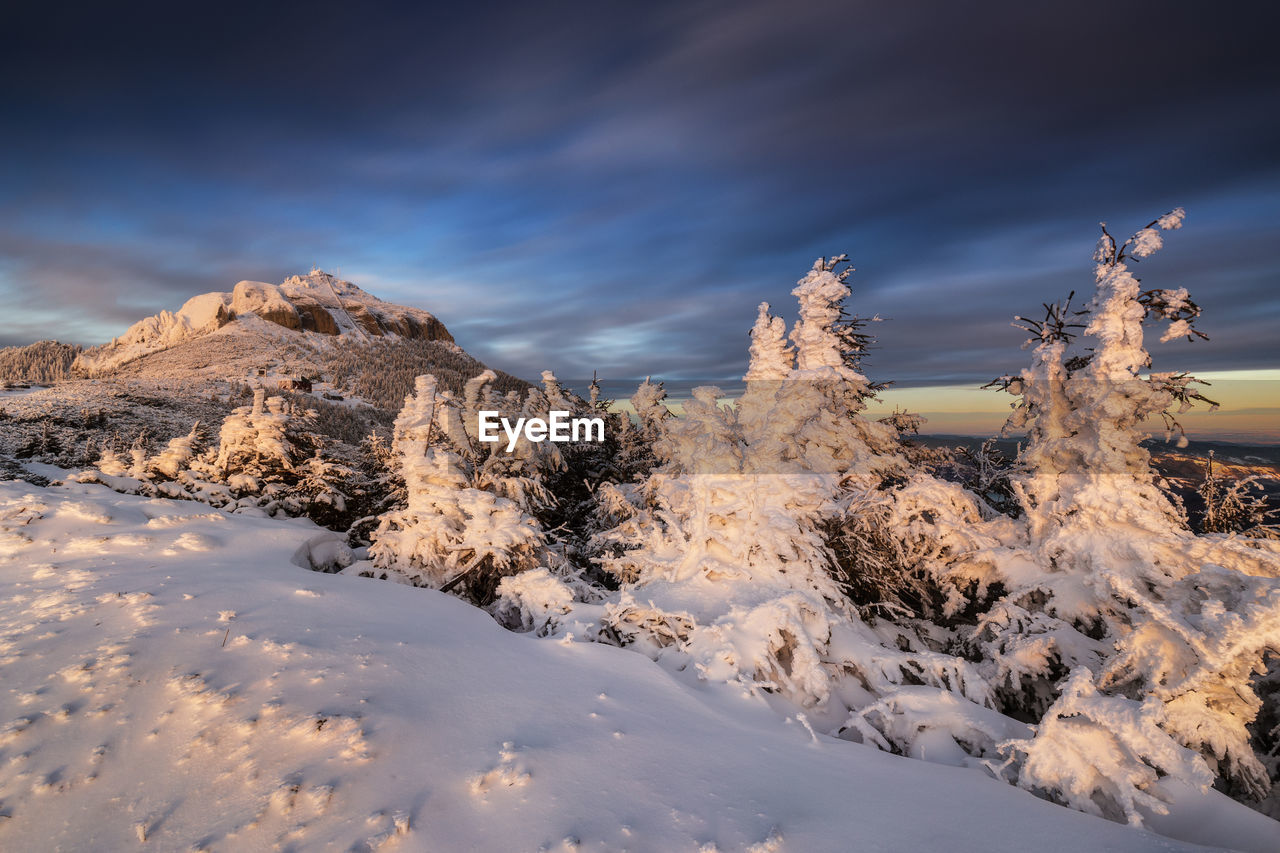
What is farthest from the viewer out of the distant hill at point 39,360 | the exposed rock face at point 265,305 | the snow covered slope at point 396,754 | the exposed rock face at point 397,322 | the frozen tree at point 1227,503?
the exposed rock face at point 397,322

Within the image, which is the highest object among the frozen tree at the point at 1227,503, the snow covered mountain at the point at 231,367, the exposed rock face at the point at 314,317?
the exposed rock face at the point at 314,317

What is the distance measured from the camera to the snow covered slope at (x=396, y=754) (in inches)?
124

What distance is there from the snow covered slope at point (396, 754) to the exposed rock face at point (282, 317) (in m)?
131

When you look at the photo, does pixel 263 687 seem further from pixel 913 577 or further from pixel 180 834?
pixel 913 577

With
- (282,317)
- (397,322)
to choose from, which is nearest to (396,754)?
(282,317)

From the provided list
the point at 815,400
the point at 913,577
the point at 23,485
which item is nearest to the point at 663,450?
the point at 815,400

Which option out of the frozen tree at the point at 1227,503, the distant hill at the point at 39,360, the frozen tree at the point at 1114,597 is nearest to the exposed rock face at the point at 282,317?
the distant hill at the point at 39,360

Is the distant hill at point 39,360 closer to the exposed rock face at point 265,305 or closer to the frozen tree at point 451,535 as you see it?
the exposed rock face at point 265,305

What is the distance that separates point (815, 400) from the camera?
34.6 feet

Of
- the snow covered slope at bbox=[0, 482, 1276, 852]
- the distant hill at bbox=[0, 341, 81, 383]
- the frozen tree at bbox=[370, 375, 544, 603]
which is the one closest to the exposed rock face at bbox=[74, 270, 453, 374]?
the distant hill at bbox=[0, 341, 81, 383]

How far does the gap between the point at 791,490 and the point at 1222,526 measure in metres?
8.38

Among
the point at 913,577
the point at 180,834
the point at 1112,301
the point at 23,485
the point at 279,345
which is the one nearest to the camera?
the point at 180,834

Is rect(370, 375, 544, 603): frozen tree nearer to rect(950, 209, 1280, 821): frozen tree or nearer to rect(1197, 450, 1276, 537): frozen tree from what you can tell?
rect(950, 209, 1280, 821): frozen tree

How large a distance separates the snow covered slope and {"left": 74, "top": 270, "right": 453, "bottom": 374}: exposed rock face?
131 m
